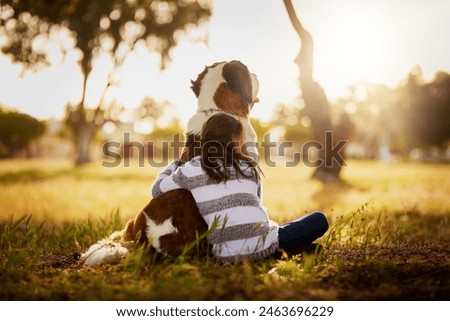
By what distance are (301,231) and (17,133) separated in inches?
1717

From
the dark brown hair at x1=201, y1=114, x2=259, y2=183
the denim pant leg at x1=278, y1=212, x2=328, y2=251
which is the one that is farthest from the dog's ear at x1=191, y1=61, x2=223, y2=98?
the denim pant leg at x1=278, y1=212, x2=328, y2=251

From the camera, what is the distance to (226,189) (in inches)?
130

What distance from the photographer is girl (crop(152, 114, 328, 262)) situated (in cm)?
328

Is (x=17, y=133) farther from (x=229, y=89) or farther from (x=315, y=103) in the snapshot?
(x=229, y=89)

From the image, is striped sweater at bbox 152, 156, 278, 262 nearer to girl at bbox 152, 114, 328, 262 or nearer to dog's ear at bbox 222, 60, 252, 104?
girl at bbox 152, 114, 328, 262

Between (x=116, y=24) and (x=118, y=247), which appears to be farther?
(x=116, y=24)

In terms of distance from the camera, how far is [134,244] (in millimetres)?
3527

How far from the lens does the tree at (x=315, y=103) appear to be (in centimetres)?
1016

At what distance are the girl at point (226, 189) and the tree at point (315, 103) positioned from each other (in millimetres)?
6190

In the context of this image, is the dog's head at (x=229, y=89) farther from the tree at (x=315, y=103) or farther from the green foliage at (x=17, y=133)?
the green foliage at (x=17, y=133)

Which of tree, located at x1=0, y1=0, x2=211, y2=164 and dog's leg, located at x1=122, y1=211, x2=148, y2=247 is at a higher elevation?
tree, located at x1=0, y1=0, x2=211, y2=164

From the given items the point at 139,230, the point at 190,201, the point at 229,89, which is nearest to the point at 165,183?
the point at 190,201

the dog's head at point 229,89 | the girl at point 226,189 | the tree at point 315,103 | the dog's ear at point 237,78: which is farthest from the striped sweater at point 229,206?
the tree at point 315,103

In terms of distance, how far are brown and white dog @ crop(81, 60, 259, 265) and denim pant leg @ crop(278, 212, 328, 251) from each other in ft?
1.91
